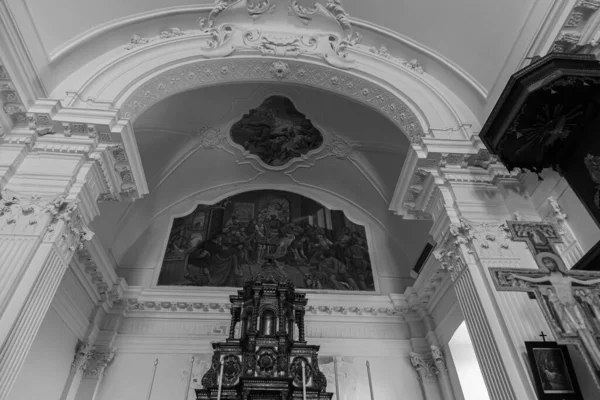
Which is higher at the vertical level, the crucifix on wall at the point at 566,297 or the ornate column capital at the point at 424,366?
the ornate column capital at the point at 424,366

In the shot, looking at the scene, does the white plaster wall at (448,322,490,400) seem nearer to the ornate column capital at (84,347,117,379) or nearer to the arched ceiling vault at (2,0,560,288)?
the arched ceiling vault at (2,0,560,288)

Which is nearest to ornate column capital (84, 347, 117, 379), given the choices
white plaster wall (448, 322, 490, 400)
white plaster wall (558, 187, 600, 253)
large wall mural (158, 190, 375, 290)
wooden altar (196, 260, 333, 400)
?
large wall mural (158, 190, 375, 290)

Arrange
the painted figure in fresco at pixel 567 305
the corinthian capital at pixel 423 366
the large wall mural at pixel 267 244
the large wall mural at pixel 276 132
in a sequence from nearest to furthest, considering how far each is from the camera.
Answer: the painted figure in fresco at pixel 567 305 → the corinthian capital at pixel 423 366 → the large wall mural at pixel 267 244 → the large wall mural at pixel 276 132

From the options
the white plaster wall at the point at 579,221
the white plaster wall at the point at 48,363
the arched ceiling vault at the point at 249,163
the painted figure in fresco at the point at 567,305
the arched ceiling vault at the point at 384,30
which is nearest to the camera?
the painted figure in fresco at the point at 567,305

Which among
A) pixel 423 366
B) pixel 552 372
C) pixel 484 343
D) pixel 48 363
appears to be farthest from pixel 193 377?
pixel 552 372

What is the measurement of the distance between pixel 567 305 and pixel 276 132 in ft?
23.0

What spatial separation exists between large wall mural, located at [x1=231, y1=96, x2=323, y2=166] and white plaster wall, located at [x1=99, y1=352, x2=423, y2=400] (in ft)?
15.5

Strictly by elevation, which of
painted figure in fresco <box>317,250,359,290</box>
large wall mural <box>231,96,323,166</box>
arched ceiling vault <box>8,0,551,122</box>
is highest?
large wall mural <box>231,96,323,166</box>

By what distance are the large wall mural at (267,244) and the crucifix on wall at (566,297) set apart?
5.09 meters

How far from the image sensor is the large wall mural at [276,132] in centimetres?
904

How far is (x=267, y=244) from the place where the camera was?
30.4 feet

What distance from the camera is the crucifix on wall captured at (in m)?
3.32

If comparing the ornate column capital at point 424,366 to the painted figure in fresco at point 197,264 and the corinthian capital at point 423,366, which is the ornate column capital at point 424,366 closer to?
the corinthian capital at point 423,366

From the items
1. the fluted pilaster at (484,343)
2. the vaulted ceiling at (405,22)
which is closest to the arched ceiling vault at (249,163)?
the vaulted ceiling at (405,22)
